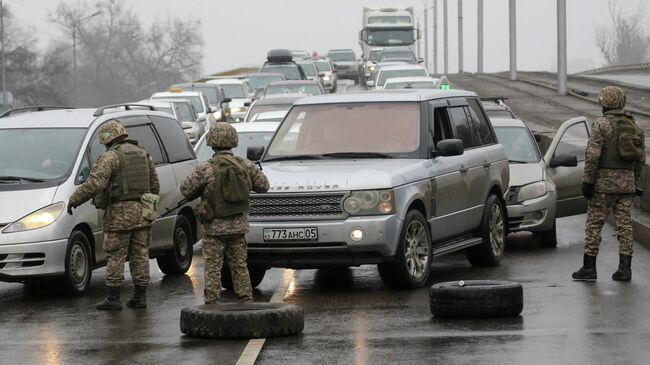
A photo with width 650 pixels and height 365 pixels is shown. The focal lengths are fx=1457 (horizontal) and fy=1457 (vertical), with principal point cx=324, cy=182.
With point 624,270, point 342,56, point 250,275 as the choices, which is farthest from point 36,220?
point 342,56

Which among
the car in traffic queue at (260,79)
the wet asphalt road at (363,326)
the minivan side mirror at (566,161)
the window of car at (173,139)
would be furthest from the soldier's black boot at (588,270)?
the car in traffic queue at (260,79)

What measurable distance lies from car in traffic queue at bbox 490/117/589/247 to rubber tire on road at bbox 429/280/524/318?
516cm

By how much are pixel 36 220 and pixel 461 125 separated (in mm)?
4498

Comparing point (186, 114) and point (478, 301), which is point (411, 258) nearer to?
point (478, 301)

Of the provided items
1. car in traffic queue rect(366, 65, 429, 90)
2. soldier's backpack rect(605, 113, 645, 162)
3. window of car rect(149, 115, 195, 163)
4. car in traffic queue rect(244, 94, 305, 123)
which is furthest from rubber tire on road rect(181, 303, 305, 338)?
car in traffic queue rect(366, 65, 429, 90)

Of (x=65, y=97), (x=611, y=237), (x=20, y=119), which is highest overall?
(x=20, y=119)

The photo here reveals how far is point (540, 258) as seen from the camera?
15531 mm

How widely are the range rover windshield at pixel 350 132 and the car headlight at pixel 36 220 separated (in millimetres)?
2206

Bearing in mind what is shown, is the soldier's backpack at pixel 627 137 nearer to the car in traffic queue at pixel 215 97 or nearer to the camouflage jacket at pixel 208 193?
the camouflage jacket at pixel 208 193

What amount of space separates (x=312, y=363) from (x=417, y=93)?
5925mm

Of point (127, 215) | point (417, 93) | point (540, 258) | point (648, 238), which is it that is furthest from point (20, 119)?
point (648, 238)

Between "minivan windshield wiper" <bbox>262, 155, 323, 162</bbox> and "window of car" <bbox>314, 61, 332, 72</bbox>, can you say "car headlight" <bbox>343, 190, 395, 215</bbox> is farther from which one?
"window of car" <bbox>314, 61, 332, 72</bbox>

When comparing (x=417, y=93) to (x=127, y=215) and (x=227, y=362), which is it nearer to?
(x=127, y=215)

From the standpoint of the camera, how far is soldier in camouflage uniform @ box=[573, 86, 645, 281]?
13133mm
